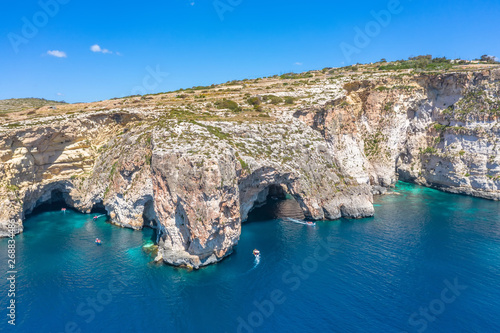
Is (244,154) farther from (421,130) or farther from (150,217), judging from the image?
(421,130)

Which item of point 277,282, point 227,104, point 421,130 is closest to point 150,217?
Result: point 277,282

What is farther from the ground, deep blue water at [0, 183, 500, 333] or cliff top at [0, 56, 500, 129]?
cliff top at [0, 56, 500, 129]

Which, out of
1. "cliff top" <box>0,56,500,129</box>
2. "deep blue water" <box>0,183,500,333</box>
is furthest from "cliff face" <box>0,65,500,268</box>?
"deep blue water" <box>0,183,500,333</box>

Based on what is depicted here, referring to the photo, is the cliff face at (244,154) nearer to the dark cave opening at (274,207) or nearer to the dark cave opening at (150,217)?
the dark cave opening at (150,217)

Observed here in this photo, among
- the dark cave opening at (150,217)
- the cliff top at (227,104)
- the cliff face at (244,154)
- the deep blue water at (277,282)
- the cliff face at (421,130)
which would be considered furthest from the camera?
the cliff face at (421,130)

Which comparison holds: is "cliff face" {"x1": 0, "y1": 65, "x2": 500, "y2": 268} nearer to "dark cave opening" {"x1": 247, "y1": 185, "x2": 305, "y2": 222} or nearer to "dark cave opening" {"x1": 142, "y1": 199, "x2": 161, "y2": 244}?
"dark cave opening" {"x1": 142, "y1": 199, "x2": 161, "y2": 244}

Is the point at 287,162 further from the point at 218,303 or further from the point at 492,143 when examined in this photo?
the point at 492,143

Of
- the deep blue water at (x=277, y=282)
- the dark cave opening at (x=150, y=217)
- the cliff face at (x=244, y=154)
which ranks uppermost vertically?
the cliff face at (x=244, y=154)

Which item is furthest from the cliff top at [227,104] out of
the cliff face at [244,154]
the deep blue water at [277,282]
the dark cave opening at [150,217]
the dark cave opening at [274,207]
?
the deep blue water at [277,282]
